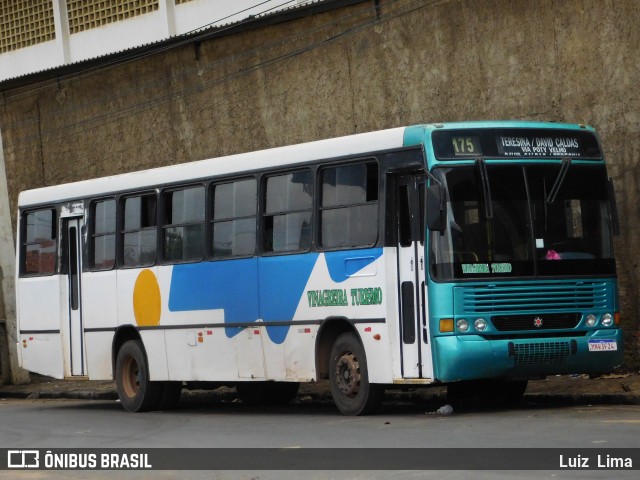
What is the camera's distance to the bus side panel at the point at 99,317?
20000 millimetres

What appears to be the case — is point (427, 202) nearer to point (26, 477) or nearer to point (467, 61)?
point (26, 477)

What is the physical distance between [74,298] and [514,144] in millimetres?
7721

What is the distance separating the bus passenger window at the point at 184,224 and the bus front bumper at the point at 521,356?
464 centimetres

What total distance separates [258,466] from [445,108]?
10.3 meters

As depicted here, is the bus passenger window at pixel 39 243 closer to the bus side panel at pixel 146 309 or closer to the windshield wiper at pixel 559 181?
the bus side panel at pixel 146 309

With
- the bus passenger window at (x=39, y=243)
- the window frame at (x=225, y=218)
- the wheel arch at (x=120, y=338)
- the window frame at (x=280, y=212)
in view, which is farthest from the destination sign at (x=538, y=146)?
the bus passenger window at (x=39, y=243)

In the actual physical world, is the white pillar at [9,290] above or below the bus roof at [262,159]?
below

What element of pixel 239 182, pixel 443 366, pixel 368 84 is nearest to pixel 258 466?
pixel 443 366

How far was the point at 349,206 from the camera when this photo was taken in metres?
16.1

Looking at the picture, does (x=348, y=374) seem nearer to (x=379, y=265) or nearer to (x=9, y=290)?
(x=379, y=265)

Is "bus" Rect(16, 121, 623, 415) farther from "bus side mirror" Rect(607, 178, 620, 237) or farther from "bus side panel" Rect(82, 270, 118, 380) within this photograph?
"bus side panel" Rect(82, 270, 118, 380)

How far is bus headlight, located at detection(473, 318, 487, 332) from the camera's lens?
1481 centimetres

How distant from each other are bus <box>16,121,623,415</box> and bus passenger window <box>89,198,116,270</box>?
41cm

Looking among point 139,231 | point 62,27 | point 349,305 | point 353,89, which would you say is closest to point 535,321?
point 349,305
